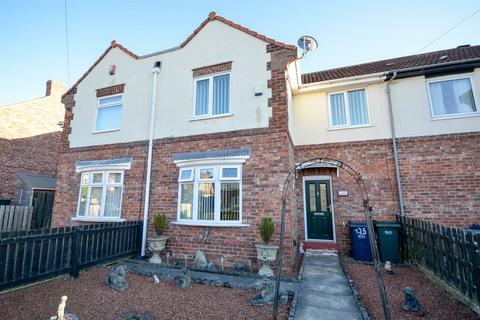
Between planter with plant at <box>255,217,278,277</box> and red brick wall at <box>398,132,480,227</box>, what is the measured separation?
5059 millimetres

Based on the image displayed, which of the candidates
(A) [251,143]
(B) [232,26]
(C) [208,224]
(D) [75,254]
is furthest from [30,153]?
(A) [251,143]

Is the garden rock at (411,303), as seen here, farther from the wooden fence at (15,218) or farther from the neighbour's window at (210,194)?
the wooden fence at (15,218)

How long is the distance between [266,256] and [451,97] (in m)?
8.42

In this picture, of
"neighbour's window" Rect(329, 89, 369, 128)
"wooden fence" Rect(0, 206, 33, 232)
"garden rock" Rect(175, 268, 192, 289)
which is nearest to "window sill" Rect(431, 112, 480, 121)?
"neighbour's window" Rect(329, 89, 369, 128)

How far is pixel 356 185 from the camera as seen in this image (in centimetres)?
835

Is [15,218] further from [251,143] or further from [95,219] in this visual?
[251,143]

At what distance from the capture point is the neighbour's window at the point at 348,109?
8827 millimetres

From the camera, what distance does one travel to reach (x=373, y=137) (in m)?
8.45

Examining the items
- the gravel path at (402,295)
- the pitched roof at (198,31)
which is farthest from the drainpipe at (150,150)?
the gravel path at (402,295)

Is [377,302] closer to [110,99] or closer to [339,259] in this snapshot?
[339,259]

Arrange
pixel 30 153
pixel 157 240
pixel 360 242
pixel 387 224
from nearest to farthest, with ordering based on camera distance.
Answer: pixel 157 240 → pixel 387 224 → pixel 360 242 → pixel 30 153

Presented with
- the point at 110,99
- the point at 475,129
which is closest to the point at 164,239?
the point at 110,99

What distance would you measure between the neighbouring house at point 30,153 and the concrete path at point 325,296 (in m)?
14.1

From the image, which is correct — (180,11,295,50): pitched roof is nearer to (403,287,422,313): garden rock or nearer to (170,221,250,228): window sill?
(170,221,250,228): window sill
